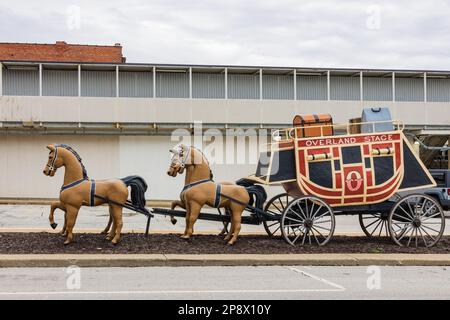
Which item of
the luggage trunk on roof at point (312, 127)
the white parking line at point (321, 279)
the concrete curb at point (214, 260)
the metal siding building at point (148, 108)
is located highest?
the metal siding building at point (148, 108)

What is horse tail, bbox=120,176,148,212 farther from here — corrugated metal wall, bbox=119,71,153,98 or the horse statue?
corrugated metal wall, bbox=119,71,153,98

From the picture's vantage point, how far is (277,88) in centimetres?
3519

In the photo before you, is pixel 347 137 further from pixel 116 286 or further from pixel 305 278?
pixel 116 286

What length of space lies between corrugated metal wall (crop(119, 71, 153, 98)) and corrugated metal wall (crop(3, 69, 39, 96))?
4.18 meters

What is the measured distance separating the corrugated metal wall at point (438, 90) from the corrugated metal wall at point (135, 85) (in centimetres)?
1494

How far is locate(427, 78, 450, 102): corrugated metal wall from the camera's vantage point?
36406 millimetres

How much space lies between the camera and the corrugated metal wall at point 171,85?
34094mm

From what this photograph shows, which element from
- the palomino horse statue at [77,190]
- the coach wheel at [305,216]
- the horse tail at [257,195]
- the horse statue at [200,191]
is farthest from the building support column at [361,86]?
the palomino horse statue at [77,190]

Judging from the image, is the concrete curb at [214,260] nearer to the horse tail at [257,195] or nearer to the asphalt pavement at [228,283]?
the asphalt pavement at [228,283]

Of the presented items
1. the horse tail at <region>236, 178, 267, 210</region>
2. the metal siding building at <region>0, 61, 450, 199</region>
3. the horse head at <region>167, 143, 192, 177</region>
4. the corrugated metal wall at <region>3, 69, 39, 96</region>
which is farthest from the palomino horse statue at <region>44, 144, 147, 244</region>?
the corrugated metal wall at <region>3, 69, 39, 96</region>

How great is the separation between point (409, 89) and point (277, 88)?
7.20m

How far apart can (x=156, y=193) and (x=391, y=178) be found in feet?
67.9

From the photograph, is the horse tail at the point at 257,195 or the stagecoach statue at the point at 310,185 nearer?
the stagecoach statue at the point at 310,185
